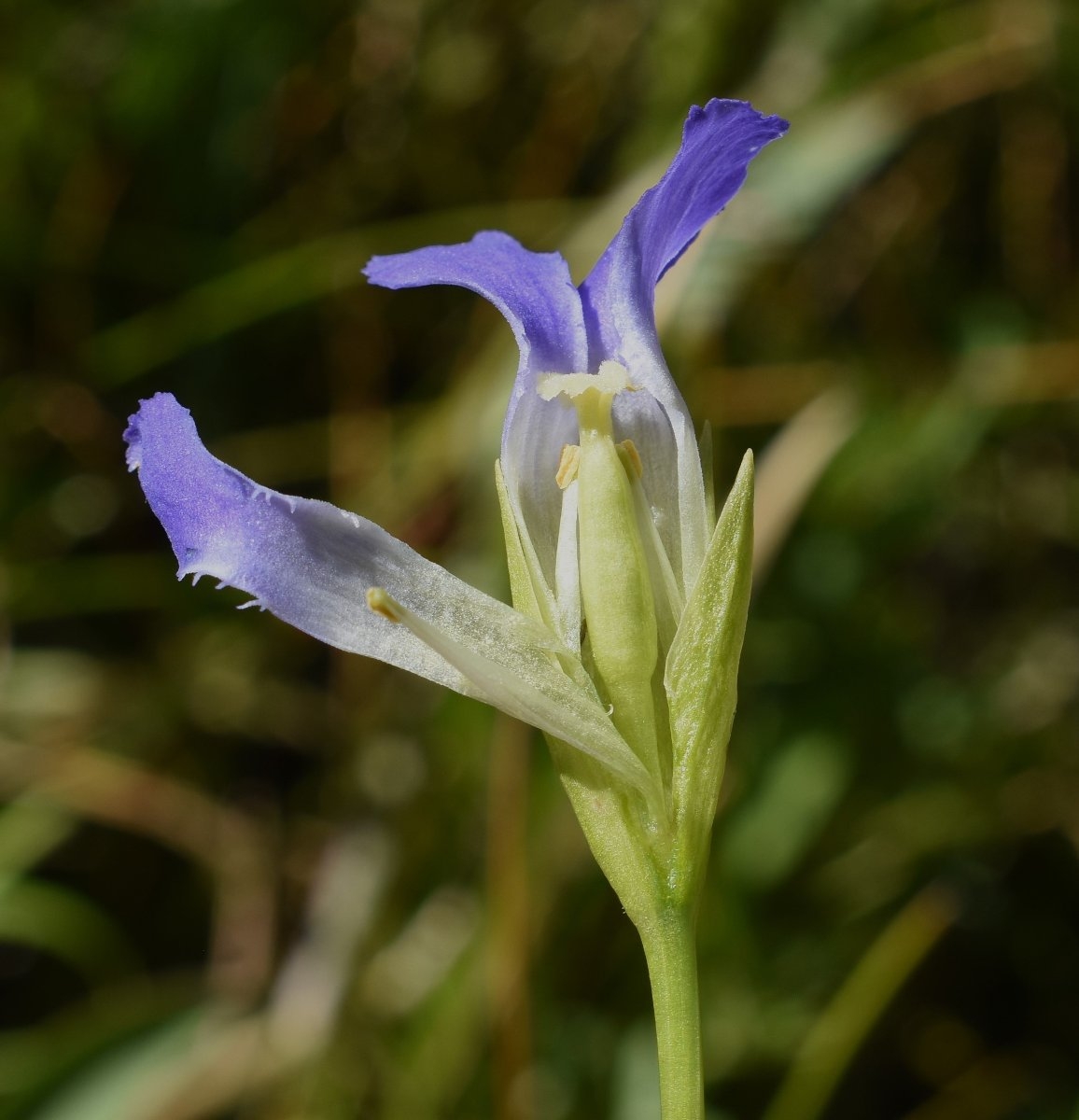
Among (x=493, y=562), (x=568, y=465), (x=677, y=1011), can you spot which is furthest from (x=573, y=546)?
(x=493, y=562)

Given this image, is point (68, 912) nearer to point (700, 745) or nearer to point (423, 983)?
point (423, 983)

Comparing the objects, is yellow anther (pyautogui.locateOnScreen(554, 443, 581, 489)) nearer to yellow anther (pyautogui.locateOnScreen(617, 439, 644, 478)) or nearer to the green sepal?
yellow anther (pyautogui.locateOnScreen(617, 439, 644, 478))

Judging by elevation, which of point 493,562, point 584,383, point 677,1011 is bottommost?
point 677,1011

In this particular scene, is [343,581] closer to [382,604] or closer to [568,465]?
[382,604]

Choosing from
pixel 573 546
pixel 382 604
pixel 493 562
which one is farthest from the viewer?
pixel 493 562

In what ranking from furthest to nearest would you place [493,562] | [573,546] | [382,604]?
[493,562]
[573,546]
[382,604]

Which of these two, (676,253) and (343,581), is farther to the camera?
(676,253)

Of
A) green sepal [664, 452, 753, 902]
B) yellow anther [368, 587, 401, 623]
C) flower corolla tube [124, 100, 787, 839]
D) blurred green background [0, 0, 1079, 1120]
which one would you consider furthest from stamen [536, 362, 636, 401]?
blurred green background [0, 0, 1079, 1120]
